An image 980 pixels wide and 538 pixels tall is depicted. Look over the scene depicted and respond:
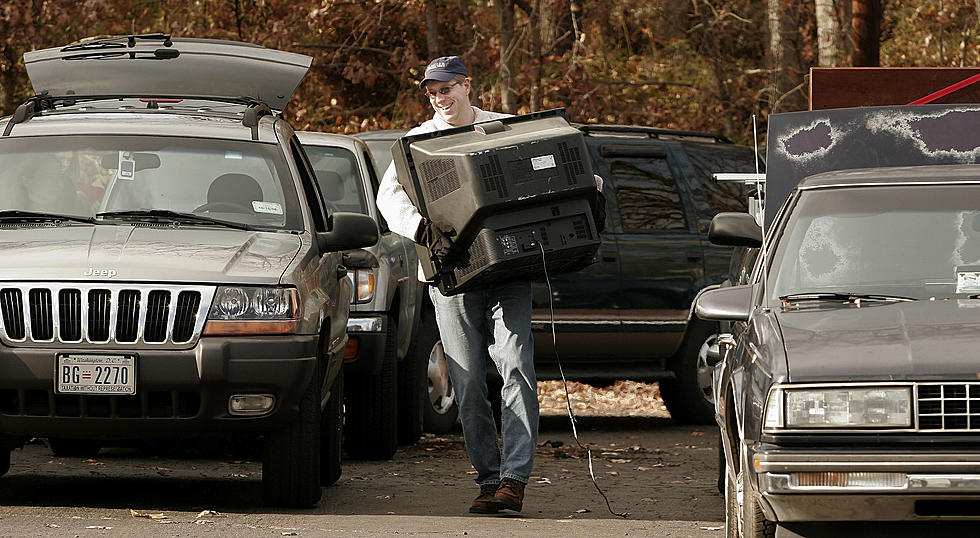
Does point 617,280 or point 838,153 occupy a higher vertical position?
point 838,153

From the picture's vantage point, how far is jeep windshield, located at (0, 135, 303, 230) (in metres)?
8.39

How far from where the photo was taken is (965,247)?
6.41 meters

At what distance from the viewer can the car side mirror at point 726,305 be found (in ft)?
20.8

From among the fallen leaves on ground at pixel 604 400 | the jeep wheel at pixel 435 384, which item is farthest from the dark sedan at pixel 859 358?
the fallen leaves on ground at pixel 604 400

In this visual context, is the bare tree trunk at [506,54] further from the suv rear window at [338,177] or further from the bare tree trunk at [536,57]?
the suv rear window at [338,177]

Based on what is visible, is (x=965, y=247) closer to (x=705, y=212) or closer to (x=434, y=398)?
(x=434, y=398)

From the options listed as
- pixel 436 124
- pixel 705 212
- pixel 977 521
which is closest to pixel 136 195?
pixel 436 124

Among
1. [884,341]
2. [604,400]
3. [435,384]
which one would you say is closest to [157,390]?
[884,341]

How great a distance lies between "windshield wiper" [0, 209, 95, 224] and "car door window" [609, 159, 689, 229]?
5.74 m

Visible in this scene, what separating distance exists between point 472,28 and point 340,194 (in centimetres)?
991

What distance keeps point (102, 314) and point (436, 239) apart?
1.57 meters

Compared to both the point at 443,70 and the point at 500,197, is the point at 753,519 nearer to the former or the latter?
the point at 500,197

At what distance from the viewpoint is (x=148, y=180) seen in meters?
8.56

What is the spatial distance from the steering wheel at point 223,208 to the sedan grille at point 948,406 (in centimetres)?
416
